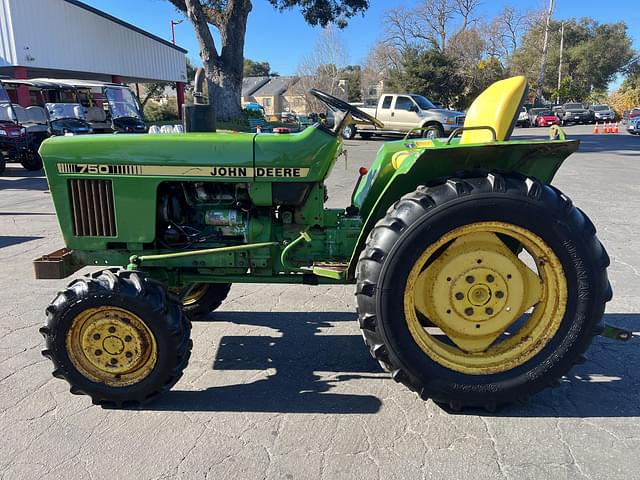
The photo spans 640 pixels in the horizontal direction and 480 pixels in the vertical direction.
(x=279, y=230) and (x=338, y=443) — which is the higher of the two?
(x=279, y=230)

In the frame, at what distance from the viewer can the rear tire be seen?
3689 mm

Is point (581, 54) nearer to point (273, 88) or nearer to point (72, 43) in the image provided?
point (273, 88)

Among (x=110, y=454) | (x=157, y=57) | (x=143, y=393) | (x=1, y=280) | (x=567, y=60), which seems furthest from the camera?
(x=567, y=60)

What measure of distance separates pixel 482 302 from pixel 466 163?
758 mm

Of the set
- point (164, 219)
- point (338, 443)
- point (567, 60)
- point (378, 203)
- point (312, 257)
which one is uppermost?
point (567, 60)

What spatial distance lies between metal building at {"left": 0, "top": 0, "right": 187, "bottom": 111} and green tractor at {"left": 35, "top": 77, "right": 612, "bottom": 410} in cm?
1142

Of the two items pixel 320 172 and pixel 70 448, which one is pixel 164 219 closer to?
pixel 320 172

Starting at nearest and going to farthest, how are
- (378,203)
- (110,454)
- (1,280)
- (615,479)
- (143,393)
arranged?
1. (615,479)
2. (110,454)
3. (143,393)
4. (378,203)
5. (1,280)

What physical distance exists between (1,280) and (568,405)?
16.0 feet

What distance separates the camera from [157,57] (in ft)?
95.8

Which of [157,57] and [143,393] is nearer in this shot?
[143,393]

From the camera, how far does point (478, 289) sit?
259 centimetres

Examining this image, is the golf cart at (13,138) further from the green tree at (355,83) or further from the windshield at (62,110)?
the green tree at (355,83)

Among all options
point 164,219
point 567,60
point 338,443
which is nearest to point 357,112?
point 164,219
